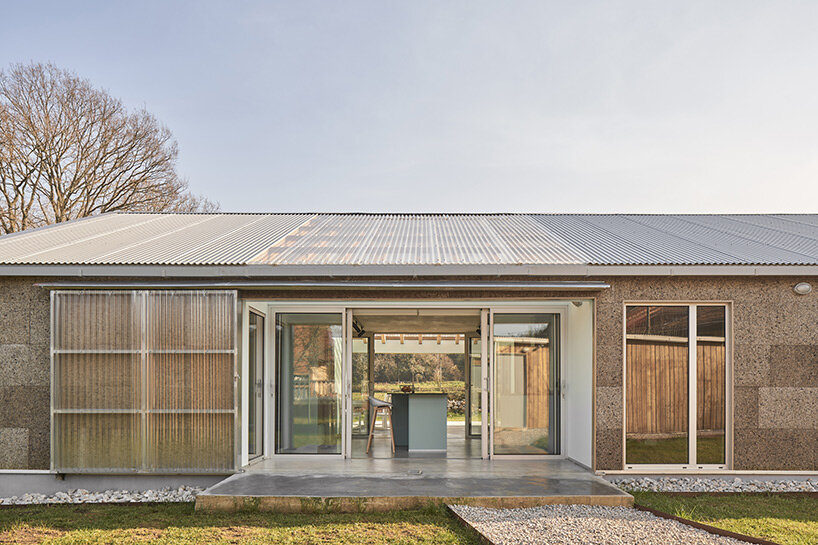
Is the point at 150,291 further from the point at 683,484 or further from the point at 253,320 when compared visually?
the point at 683,484

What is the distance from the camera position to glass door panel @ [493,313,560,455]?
30.7ft

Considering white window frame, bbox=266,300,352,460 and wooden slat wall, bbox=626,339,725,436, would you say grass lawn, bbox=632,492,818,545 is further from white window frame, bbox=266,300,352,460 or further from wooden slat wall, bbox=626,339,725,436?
white window frame, bbox=266,300,352,460

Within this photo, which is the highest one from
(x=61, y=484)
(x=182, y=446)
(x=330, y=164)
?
(x=330, y=164)

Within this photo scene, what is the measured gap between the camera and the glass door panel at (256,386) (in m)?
8.79

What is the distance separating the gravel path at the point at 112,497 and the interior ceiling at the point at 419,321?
355 centimetres

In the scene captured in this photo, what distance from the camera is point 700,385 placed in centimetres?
839

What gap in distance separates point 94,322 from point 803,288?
29.0ft

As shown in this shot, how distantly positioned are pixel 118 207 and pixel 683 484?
62.4 ft

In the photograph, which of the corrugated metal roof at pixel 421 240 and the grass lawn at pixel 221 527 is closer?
the grass lawn at pixel 221 527

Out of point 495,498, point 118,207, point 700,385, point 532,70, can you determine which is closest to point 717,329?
point 700,385

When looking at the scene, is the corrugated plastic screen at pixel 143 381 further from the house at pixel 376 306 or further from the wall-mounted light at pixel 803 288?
the wall-mounted light at pixel 803 288

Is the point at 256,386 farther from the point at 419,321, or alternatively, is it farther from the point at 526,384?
the point at 526,384

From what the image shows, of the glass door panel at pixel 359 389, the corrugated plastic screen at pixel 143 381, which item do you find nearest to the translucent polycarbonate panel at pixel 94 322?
the corrugated plastic screen at pixel 143 381

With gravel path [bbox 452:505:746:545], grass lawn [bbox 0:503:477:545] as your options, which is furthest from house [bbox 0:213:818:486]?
gravel path [bbox 452:505:746:545]
